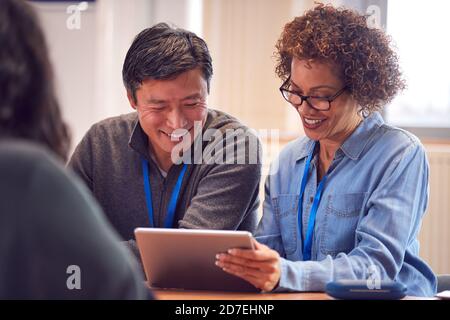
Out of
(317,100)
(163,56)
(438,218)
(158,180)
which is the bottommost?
(438,218)

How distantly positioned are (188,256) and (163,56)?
727mm

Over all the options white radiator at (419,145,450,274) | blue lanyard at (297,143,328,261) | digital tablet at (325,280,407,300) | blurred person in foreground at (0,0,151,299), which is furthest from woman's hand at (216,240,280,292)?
white radiator at (419,145,450,274)

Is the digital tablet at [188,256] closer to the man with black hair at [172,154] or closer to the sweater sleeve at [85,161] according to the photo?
the man with black hair at [172,154]

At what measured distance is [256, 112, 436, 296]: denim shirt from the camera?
74.2 inches

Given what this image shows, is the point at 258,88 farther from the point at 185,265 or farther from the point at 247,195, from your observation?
the point at 185,265

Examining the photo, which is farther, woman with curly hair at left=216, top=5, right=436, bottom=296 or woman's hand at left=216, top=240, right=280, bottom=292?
woman with curly hair at left=216, top=5, right=436, bottom=296

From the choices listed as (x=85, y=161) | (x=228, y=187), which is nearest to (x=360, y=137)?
(x=228, y=187)

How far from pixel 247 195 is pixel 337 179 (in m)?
0.28

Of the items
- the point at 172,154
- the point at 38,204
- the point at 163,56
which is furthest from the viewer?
the point at 172,154

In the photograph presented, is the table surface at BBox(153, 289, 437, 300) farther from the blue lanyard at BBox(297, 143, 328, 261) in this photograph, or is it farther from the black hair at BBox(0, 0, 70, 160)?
the black hair at BBox(0, 0, 70, 160)

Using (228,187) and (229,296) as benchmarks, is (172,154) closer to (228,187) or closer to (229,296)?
(228,187)

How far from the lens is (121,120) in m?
2.50

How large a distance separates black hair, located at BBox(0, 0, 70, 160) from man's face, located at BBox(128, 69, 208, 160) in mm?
1370

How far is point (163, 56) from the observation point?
223 centimetres
